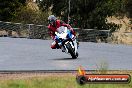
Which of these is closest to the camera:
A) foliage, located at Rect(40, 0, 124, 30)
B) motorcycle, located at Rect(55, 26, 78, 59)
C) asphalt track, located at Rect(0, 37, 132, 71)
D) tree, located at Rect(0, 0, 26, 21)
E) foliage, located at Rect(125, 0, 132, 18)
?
asphalt track, located at Rect(0, 37, 132, 71)

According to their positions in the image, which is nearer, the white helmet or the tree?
the white helmet

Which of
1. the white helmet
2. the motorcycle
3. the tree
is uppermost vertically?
the white helmet

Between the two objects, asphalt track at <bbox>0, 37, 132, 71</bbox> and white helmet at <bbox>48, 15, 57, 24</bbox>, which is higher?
white helmet at <bbox>48, 15, 57, 24</bbox>

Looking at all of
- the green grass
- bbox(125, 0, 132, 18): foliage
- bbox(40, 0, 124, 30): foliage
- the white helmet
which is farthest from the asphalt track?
bbox(125, 0, 132, 18): foliage

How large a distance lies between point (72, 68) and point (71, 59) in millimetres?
3272

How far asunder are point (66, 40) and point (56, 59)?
851 mm

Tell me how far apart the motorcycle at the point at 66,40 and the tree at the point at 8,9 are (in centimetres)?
2469

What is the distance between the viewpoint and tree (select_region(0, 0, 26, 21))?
150 feet

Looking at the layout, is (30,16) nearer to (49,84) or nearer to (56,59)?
(56,59)

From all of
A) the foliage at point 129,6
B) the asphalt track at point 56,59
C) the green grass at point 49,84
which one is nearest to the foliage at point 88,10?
the foliage at point 129,6

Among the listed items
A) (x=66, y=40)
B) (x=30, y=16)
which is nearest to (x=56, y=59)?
(x=66, y=40)

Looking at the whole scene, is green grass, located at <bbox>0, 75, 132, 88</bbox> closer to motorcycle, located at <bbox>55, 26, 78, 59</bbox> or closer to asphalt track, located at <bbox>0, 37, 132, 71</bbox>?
asphalt track, located at <bbox>0, 37, 132, 71</bbox>

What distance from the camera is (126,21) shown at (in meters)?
61.1

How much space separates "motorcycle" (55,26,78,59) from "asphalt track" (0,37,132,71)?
365 mm
